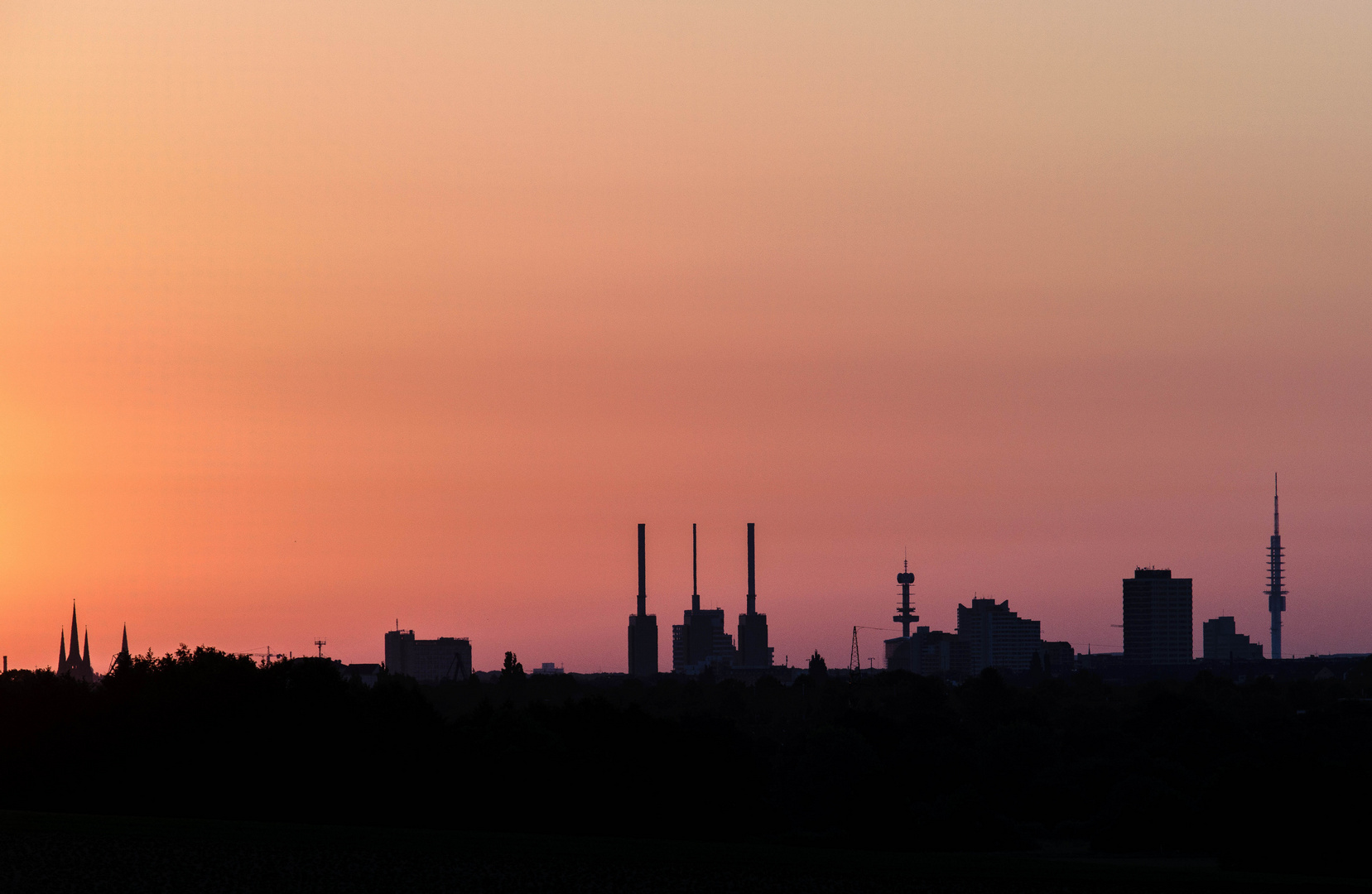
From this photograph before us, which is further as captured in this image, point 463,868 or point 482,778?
point 482,778

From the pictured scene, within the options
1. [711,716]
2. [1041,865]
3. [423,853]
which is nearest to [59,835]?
[423,853]

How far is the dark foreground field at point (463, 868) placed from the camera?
69.2 meters

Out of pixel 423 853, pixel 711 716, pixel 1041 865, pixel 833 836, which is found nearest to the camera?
pixel 423 853

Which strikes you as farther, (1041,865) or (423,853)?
(1041,865)

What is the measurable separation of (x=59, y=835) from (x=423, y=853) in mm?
14996

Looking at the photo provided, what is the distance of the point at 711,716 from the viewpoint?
15600cm

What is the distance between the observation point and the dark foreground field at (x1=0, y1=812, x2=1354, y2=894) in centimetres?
6919

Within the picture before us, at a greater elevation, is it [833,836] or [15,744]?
[15,744]

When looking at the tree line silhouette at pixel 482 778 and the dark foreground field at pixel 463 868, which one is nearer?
the dark foreground field at pixel 463 868

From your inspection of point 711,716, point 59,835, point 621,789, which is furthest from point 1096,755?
point 59,835

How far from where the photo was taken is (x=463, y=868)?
71938 mm

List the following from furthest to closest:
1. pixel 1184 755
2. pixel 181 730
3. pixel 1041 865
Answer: pixel 1184 755 < pixel 181 730 < pixel 1041 865

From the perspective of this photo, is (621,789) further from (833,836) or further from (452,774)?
(833,836)

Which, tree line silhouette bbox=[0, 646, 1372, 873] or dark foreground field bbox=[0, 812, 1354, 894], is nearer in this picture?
dark foreground field bbox=[0, 812, 1354, 894]
